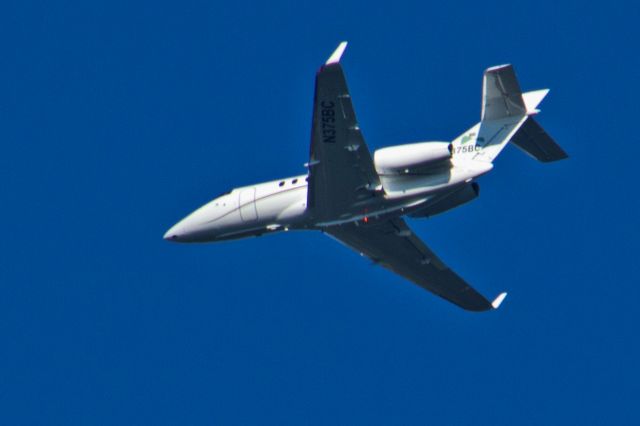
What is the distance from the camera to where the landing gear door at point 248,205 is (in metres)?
52.1

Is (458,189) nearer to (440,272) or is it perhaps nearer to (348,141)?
(348,141)

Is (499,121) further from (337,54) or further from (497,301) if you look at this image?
(497,301)

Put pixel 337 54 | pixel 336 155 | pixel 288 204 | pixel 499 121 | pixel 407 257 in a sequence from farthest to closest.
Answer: pixel 407 257 < pixel 288 204 < pixel 499 121 < pixel 336 155 < pixel 337 54

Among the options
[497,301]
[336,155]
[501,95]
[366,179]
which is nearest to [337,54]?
[336,155]

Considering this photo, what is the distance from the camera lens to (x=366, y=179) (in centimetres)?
4856

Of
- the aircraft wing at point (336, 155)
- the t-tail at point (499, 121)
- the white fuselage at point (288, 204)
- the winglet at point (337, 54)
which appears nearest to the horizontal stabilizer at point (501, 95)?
the t-tail at point (499, 121)

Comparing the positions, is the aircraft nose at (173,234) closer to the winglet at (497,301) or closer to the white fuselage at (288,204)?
the white fuselage at (288,204)

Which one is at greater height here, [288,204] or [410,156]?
[410,156]

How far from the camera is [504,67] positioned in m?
48.3

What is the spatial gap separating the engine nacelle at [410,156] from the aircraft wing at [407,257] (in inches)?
134

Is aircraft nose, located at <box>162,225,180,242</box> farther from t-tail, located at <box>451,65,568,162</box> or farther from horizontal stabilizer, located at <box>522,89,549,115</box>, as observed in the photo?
horizontal stabilizer, located at <box>522,89,549,115</box>

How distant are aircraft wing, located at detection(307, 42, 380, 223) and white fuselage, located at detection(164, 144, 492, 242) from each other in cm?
51

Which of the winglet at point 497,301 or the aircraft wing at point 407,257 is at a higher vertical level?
the aircraft wing at point 407,257

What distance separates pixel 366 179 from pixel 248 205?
568 cm
